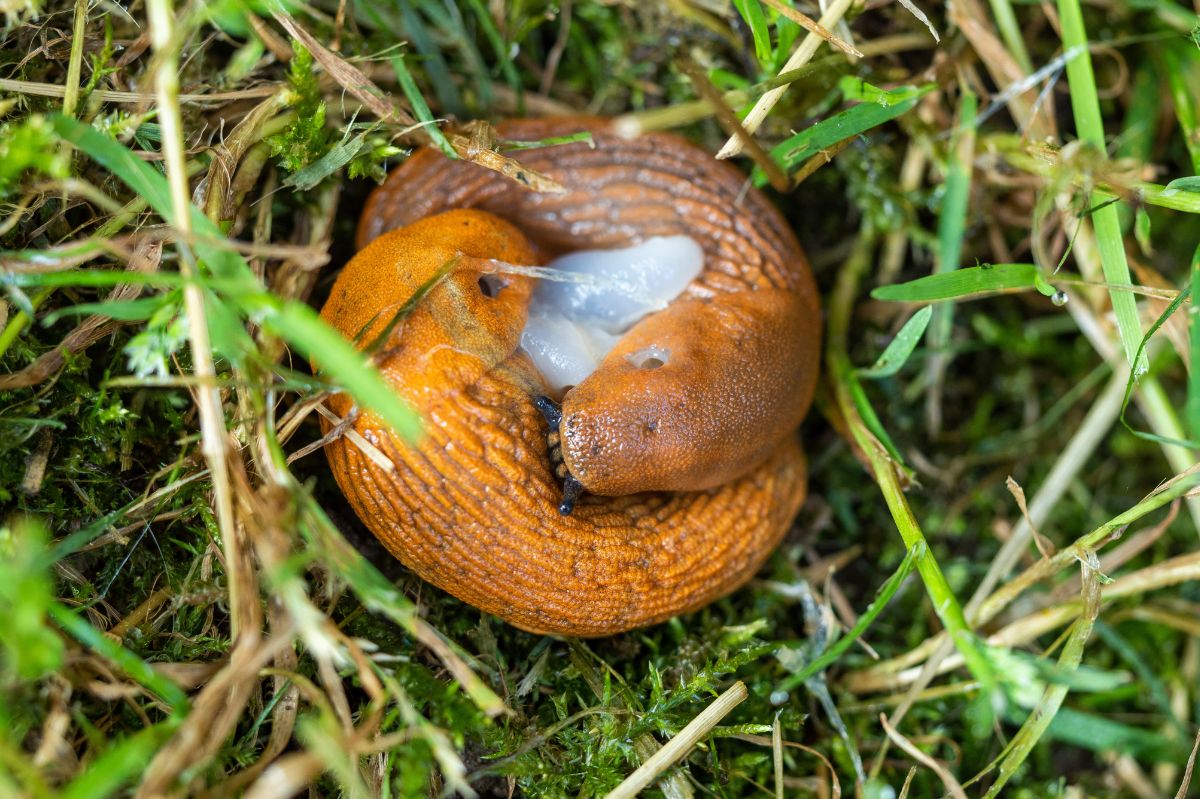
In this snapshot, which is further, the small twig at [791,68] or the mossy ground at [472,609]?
the small twig at [791,68]

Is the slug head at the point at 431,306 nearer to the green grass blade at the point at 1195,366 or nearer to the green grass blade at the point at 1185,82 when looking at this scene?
the green grass blade at the point at 1195,366

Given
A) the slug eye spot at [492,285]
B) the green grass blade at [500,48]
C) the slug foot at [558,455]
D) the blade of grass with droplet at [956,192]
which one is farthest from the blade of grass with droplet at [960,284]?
the green grass blade at [500,48]

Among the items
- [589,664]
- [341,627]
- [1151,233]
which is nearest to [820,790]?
[589,664]

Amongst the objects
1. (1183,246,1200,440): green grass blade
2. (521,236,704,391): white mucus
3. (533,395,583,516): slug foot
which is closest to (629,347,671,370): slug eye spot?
(521,236,704,391): white mucus

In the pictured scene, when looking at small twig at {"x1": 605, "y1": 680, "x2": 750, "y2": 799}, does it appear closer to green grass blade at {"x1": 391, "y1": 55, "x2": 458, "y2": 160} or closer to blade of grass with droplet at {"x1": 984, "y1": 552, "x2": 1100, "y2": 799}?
blade of grass with droplet at {"x1": 984, "y1": 552, "x2": 1100, "y2": 799}

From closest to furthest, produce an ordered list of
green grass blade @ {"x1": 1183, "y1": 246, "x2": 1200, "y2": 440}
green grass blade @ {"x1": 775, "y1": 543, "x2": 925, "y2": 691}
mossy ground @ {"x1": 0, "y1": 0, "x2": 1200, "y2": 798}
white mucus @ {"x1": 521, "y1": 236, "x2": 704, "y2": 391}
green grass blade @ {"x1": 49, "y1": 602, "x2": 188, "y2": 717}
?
green grass blade @ {"x1": 49, "y1": 602, "x2": 188, "y2": 717}, mossy ground @ {"x1": 0, "y1": 0, "x2": 1200, "y2": 798}, green grass blade @ {"x1": 1183, "y1": 246, "x2": 1200, "y2": 440}, green grass blade @ {"x1": 775, "y1": 543, "x2": 925, "y2": 691}, white mucus @ {"x1": 521, "y1": 236, "x2": 704, "y2": 391}

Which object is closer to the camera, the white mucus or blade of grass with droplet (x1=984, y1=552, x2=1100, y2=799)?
blade of grass with droplet (x1=984, y1=552, x2=1100, y2=799)

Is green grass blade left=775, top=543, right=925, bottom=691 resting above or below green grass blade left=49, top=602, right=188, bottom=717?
below
